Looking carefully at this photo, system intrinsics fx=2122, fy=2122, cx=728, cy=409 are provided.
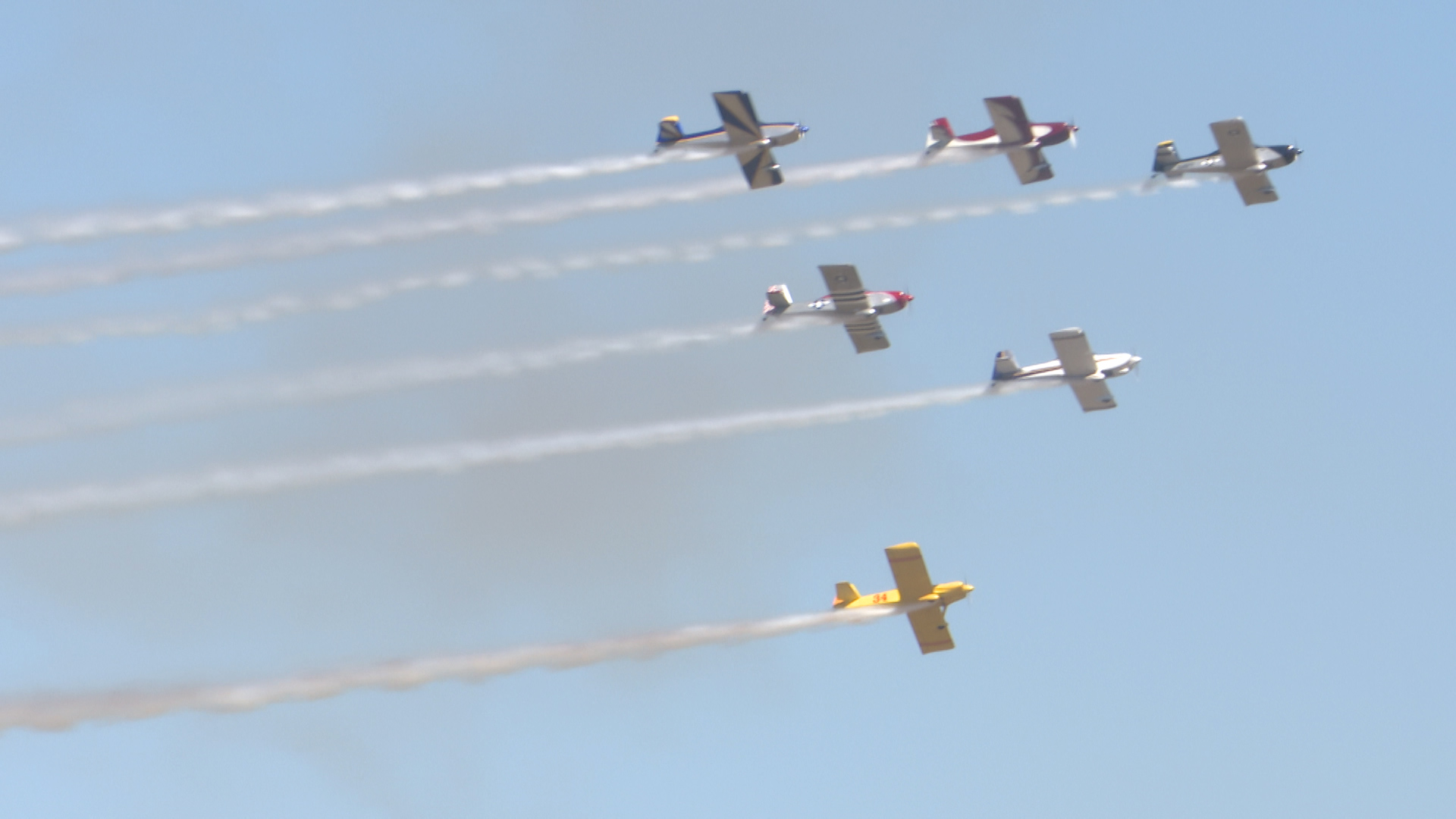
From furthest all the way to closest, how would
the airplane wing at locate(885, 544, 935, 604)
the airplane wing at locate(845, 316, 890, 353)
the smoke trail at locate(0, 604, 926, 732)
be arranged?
the airplane wing at locate(845, 316, 890, 353)
the airplane wing at locate(885, 544, 935, 604)
the smoke trail at locate(0, 604, 926, 732)

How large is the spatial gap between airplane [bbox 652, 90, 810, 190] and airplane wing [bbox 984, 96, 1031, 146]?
204 inches

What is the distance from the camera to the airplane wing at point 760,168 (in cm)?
5369

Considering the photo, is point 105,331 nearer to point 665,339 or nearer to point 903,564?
point 665,339

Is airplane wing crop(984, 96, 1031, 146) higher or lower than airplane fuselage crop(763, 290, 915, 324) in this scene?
higher

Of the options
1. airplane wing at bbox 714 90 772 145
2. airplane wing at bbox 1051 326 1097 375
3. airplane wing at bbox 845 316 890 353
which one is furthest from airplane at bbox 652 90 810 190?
airplane wing at bbox 1051 326 1097 375

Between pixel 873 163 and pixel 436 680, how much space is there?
18.6 metres

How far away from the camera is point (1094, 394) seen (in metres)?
58.3

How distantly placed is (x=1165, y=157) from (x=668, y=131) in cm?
1358

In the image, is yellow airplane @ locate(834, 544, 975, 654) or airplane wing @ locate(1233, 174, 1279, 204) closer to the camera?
yellow airplane @ locate(834, 544, 975, 654)

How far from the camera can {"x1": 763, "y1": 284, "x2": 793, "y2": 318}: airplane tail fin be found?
5562 centimetres

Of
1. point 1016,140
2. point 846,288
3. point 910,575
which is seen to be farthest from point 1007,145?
point 910,575

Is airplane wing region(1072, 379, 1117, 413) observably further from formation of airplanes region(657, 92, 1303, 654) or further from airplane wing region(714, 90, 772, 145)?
airplane wing region(714, 90, 772, 145)

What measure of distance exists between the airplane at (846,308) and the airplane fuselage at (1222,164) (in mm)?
8357

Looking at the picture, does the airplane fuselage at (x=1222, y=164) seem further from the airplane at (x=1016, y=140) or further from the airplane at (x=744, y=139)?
the airplane at (x=744, y=139)
